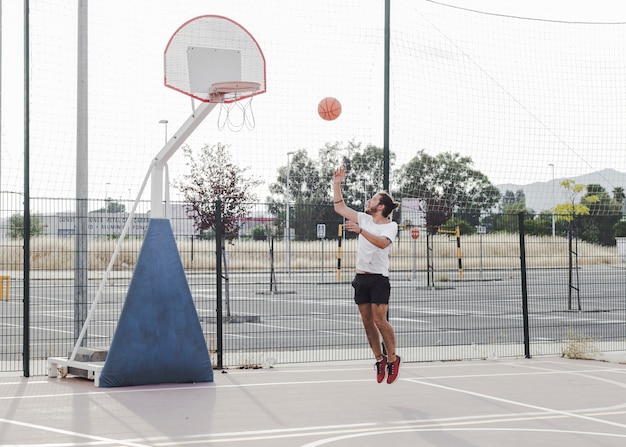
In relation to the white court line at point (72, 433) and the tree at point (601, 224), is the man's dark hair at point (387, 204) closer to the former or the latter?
the white court line at point (72, 433)

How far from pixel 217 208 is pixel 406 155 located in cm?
279

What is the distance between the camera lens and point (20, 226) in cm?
1162

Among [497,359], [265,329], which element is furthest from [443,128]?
[265,329]

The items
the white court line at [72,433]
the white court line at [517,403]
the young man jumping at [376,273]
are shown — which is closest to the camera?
the white court line at [72,433]

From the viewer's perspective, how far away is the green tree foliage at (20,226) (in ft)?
35.6

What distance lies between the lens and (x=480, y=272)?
1705 centimetres

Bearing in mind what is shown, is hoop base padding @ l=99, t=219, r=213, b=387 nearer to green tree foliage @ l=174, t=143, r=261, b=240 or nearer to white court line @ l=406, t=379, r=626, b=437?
white court line @ l=406, t=379, r=626, b=437

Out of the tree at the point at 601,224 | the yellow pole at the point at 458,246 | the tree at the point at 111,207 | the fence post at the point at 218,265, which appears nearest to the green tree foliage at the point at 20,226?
the tree at the point at 111,207

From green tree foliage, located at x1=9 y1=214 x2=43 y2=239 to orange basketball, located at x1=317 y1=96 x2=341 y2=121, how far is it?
11.9ft

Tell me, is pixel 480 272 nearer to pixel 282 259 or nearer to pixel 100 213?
pixel 282 259

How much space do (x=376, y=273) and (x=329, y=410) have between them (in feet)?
5.08

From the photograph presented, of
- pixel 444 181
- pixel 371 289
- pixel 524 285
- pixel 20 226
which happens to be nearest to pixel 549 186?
pixel 524 285

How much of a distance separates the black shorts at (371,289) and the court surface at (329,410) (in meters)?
0.97

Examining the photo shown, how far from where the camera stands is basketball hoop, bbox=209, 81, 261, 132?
33.2 ft
